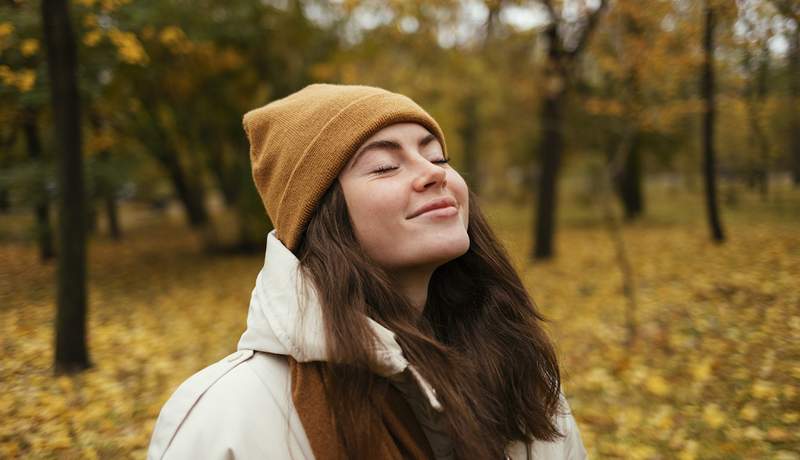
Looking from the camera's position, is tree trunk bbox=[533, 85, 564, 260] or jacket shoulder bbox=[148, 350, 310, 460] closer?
jacket shoulder bbox=[148, 350, 310, 460]

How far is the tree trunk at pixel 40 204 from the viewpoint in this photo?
5.23m

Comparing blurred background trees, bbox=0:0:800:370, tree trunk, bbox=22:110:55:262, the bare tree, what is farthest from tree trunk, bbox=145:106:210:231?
the bare tree

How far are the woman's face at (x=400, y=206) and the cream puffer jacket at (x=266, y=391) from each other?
233 millimetres

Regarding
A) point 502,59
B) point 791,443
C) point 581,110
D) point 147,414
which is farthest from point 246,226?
point 791,443

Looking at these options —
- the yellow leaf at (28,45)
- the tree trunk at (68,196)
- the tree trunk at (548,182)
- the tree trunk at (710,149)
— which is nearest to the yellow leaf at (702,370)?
the tree trunk at (710,149)

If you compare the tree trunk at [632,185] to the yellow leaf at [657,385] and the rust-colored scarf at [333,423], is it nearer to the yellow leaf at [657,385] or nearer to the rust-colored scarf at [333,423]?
the yellow leaf at [657,385]

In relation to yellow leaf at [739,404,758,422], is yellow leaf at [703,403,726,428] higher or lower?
lower

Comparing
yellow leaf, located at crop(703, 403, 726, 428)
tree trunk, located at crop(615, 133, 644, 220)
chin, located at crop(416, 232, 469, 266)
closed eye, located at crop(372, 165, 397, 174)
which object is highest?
closed eye, located at crop(372, 165, 397, 174)

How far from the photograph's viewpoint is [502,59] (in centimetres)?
1286

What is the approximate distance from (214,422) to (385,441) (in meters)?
0.43

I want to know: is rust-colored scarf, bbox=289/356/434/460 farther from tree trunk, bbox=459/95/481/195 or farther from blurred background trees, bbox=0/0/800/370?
tree trunk, bbox=459/95/481/195

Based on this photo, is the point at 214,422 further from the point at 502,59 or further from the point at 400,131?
the point at 502,59

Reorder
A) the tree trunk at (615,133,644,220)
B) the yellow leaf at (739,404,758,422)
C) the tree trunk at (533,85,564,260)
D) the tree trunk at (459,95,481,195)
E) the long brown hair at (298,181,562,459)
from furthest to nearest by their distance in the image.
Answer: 1. the tree trunk at (459,95,481,195)
2. the tree trunk at (615,133,644,220)
3. the tree trunk at (533,85,564,260)
4. the yellow leaf at (739,404,758,422)
5. the long brown hair at (298,181,562,459)

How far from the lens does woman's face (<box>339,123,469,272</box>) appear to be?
144cm
